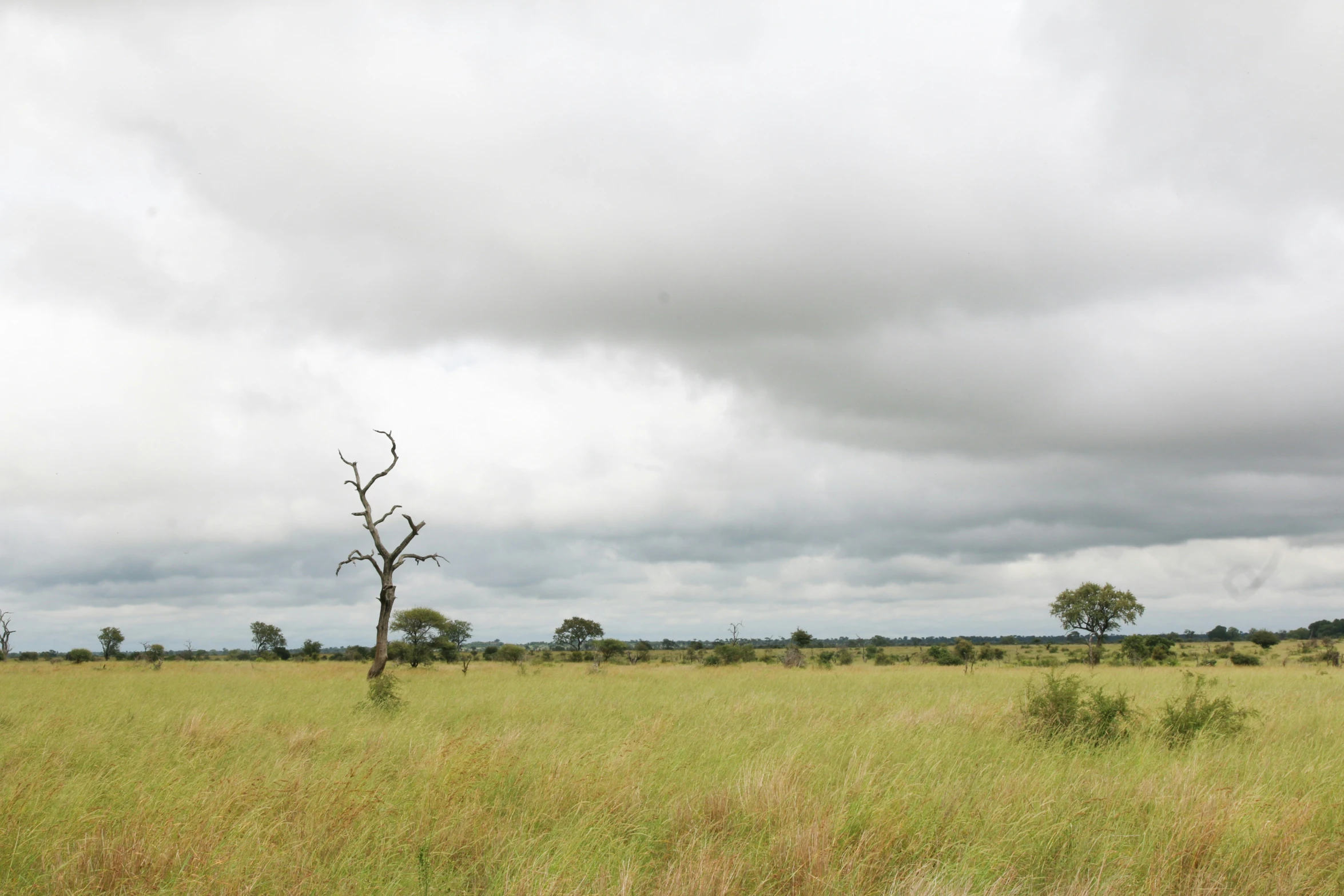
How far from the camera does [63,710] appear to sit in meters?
14.6

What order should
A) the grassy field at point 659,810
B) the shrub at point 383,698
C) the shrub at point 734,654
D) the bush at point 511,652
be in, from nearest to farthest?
the grassy field at point 659,810 → the shrub at point 383,698 → the shrub at point 734,654 → the bush at point 511,652

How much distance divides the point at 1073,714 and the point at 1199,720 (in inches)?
74.4

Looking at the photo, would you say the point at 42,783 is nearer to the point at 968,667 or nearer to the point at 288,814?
the point at 288,814

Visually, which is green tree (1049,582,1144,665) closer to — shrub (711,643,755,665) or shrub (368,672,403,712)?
shrub (711,643,755,665)

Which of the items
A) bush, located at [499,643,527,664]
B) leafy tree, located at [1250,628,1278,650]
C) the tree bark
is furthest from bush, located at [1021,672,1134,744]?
leafy tree, located at [1250,628,1278,650]

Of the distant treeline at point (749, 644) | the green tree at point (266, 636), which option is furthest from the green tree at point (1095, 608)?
the green tree at point (266, 636)

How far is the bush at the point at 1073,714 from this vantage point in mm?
12055

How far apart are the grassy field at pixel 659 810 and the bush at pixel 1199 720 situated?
0.47 metres

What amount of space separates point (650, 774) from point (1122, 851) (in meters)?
4.42

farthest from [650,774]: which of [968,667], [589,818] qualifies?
[968,667]

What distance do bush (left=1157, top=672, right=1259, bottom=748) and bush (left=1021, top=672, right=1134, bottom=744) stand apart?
0.60 meters

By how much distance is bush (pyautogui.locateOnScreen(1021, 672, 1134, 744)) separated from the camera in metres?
12.1

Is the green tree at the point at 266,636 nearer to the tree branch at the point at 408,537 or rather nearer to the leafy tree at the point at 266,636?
the leafy tree at the point at 266,636

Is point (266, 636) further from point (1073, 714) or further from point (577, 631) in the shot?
point (1073, 714)
